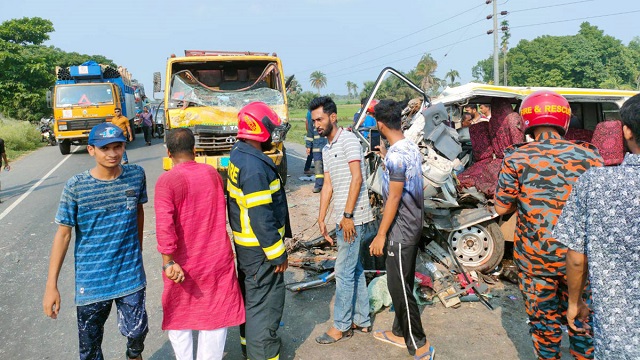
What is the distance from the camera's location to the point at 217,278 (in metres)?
2.89

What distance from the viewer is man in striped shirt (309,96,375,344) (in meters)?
3.58

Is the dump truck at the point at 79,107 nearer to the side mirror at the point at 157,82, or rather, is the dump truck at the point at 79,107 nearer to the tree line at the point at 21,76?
the side mirror at the point at 157,82

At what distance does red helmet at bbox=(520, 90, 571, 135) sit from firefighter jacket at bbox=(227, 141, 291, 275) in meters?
1.65

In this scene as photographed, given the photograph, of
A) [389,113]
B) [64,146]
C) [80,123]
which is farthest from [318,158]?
[64,146]

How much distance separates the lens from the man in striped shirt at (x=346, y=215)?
358 centimetres

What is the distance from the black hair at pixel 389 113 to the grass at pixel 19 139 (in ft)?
56.4

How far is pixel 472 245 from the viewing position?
196 inches

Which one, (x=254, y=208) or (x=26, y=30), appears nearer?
(x=254, y=208)

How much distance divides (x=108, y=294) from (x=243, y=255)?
853 millimetres

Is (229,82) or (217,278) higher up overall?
(229,82)

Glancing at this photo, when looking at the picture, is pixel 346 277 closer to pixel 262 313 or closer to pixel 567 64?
pixel 262 313

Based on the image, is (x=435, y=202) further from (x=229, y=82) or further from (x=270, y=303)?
(x=229, y=82)

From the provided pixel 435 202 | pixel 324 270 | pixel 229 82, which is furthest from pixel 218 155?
pixel 435 202

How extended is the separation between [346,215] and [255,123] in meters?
1.09
